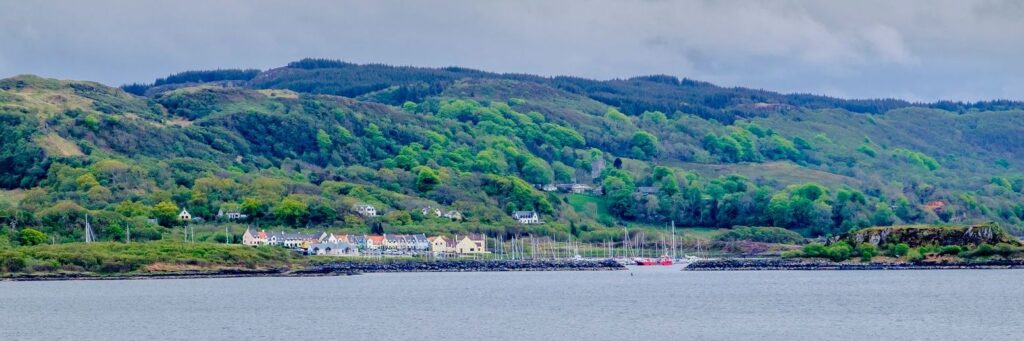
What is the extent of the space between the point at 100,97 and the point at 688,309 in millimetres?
111782

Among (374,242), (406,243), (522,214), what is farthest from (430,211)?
(374,242)

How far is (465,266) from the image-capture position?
348ft

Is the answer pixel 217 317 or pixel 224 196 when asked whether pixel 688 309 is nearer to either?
pixel 217 317

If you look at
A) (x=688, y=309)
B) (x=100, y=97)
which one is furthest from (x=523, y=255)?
(x=100, y=97)

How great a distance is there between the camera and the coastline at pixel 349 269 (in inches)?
3595

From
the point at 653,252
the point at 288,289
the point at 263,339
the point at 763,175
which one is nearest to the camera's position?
the point at 263,339

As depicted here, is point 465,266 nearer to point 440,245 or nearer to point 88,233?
point 440,245

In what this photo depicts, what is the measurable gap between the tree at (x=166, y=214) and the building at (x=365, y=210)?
47.8 feet

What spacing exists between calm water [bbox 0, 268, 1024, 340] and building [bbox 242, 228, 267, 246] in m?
14.8

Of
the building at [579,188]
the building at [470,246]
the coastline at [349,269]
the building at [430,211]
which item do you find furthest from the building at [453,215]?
the building at [579,188]

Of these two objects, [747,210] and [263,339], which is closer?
[263,339]

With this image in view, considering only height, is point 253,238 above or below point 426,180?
below

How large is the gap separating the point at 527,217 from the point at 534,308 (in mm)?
67152

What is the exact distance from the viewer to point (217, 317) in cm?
6347
